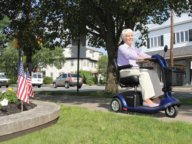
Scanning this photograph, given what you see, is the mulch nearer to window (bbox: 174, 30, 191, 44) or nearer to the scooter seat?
the scooter seat

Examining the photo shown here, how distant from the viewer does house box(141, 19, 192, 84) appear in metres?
24.5

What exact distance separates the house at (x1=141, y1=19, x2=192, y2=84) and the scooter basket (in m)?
20.1

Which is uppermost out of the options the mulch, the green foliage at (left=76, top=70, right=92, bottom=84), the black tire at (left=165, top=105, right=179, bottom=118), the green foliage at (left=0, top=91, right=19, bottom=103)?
the green foliage at (left=76, top=70, right=92, bottom=84)

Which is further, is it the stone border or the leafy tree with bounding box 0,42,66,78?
the leafy tree with bounding box 0,42,66,78

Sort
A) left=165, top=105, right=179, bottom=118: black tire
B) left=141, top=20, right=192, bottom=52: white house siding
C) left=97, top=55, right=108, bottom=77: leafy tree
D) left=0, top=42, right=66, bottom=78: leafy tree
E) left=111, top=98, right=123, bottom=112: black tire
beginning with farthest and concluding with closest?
left=97, top=55, right=108, bottom=77: leafy tree < left=0, top=42, right=66, bottom=78: leafy tree < left=141, top=20, right=192, bottom=52: white house siding < left=111, top=98, right=123, bottom=112: black tire < left=165, top=105, right=179, bottom=118: black tire

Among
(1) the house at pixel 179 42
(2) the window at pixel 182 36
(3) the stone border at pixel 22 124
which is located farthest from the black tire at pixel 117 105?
(2) the window at pixel 182 36

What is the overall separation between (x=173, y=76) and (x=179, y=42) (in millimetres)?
23308

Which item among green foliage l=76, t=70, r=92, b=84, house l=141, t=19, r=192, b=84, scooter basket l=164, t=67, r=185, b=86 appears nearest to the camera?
scooter basket l=164, t=67, r=185, b=86

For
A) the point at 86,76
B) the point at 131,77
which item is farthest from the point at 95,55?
the point at 131,77

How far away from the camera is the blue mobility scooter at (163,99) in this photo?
449 centimetres

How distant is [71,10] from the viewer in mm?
10258

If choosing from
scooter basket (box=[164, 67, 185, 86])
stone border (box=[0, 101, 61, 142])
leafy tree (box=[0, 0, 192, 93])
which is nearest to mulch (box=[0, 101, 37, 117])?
stone border (box=[0, 101, 61, 142])

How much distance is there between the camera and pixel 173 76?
4.45 m

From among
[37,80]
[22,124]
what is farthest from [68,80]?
[22,124]
